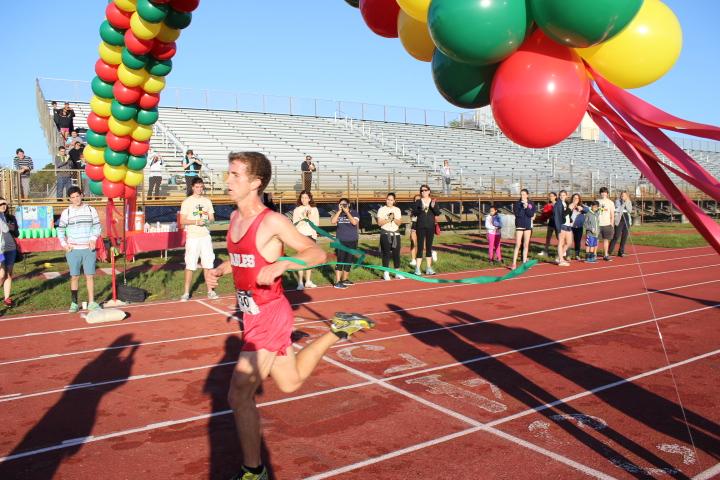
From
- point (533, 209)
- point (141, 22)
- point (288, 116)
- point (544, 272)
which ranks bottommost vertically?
point (544, 272)

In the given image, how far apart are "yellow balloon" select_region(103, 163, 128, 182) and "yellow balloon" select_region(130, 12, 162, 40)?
2227 mm

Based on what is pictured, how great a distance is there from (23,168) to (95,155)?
29.0 ft

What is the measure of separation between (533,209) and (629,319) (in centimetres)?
623

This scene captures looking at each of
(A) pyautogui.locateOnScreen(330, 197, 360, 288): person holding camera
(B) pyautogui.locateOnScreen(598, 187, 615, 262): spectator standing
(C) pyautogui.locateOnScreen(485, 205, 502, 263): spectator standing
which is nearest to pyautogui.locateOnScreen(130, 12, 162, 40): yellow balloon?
(A) pyautogui.locateOnScreen(330, 197, 360, 288): person holding camera

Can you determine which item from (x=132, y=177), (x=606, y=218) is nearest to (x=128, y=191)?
(x=132, y=177)

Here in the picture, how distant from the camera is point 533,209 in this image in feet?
48.8

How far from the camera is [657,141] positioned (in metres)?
3.30

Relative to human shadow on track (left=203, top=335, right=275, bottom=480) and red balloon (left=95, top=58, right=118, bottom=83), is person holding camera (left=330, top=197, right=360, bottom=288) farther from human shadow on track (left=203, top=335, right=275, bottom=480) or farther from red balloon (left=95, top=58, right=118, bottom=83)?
human shadow on track (left=203, top=335, right=275, bottom=480)

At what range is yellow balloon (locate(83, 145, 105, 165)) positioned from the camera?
9.40m

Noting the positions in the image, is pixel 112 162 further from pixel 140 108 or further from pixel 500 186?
pixel 500 186

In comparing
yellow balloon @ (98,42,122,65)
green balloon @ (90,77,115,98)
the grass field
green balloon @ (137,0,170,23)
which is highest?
green balloon @ (137,0,170,23)

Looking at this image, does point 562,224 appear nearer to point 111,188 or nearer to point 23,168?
point 111,188

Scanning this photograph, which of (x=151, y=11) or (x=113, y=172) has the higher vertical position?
(x=151, y=11)

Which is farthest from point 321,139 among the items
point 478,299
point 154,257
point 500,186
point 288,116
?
point 478,299
